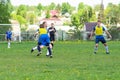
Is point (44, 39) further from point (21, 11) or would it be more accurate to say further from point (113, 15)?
point (21, 11)

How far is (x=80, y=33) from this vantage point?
65.4 metres

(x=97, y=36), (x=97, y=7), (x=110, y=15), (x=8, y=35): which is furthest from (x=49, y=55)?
(x=97, y=7)

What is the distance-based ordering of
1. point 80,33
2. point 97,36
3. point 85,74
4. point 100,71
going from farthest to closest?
point 80,33 < point 97,36 < point 100,71 < point 85,74

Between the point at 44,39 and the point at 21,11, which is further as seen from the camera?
the point at 21,11

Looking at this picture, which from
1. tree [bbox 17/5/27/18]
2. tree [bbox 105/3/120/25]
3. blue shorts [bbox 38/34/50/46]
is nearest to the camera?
blue shorts [bbox 38/34/50/46]

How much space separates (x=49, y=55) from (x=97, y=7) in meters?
165

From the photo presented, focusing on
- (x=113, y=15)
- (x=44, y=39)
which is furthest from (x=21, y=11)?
(x=44, y=39)

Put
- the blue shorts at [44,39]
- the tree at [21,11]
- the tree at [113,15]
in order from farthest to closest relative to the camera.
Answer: the tree at [21,11] → the tree at [113,15] → the blue shorts at [44,39]

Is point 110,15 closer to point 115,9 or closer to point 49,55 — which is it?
point 115,9

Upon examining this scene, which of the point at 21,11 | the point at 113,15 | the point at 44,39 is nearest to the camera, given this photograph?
the point at 44,39

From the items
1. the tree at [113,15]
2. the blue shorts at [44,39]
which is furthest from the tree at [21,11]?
the blue shorts at [44,39]

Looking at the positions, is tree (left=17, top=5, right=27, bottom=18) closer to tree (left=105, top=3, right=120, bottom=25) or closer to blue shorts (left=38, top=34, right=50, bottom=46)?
tree (left=105, top=3, right=120, bottom=25)

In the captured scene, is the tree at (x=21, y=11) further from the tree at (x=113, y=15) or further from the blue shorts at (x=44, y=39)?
the blue shorts at (x=44, y=39)

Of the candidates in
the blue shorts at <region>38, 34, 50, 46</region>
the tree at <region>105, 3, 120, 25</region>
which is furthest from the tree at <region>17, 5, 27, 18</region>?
the blue shorts at <region>38, 34, 50, 46</region>
